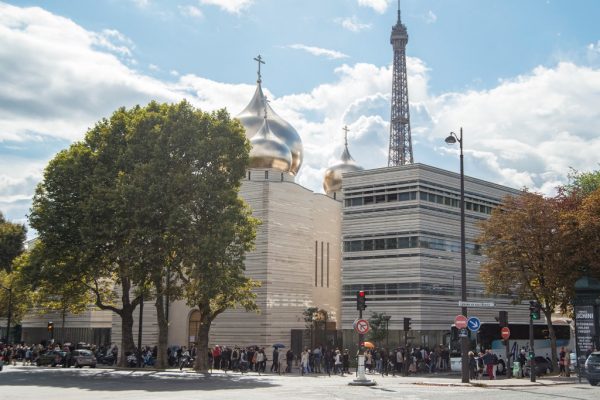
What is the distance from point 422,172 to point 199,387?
1126 inches

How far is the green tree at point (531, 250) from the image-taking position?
3872cm

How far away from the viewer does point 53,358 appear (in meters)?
45.2

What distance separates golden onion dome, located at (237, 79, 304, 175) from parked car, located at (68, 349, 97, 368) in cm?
2738

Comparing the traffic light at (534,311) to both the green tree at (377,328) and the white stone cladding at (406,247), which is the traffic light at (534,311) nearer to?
the green tree at (377,328)

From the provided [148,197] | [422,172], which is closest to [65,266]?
[148,197]

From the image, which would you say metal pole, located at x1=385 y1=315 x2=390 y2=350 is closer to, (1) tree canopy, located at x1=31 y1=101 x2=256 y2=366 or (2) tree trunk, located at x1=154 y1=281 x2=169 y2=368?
(1) tree canopy, located at x1=31 y1=101 x2=256 y2=366

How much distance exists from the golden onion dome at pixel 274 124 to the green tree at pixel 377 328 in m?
21.7

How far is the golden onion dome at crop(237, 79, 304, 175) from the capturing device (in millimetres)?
64875

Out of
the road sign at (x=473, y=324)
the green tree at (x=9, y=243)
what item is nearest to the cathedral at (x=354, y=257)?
the road sign at (x=473, y=324)

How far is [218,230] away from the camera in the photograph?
1400 inches

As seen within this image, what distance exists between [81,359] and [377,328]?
749 inches

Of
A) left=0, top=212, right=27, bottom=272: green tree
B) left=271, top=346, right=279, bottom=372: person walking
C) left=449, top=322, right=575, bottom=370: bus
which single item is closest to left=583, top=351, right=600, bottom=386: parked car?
left=449, top=322, right=575, bottom=370: bus

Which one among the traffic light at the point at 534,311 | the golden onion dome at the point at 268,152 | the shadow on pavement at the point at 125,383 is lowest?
the shadow on pavement at the point at 125,383

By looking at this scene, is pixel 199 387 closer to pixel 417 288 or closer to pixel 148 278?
pixel 148 278
